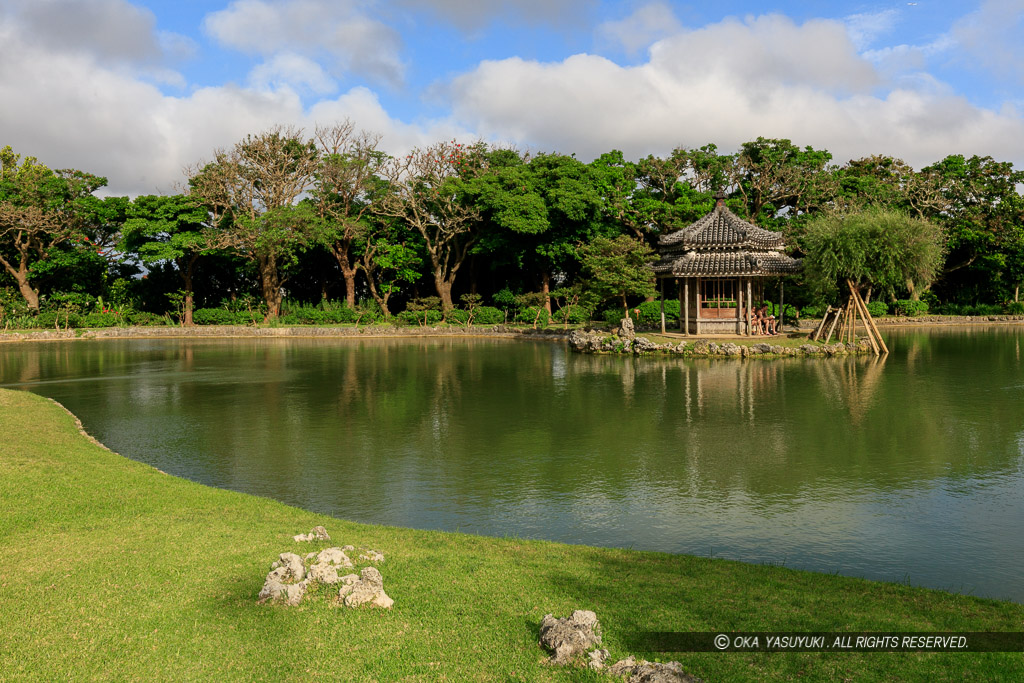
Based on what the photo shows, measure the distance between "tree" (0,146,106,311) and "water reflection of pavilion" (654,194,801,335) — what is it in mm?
39044

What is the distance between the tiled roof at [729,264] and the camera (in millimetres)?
33750

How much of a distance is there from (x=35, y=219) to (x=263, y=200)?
45.6ft

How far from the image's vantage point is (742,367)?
26.9m

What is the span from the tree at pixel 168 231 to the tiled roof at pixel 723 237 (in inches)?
1189

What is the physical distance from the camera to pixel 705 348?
100 ft

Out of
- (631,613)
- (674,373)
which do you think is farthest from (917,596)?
(674,373)

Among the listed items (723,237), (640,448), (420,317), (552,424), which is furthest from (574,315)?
(640,448)

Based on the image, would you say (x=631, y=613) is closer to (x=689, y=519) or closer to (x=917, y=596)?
(x=917, y=596)

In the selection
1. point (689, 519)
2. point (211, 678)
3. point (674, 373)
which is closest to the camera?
point (211, 678)

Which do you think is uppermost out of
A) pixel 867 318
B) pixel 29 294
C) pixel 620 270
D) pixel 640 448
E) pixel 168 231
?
pixel 168 231

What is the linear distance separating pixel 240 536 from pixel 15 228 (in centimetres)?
4855

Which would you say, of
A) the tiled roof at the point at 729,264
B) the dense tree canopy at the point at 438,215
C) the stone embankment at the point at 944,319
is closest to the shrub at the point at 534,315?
the dense tree canopy at the point at 438,215

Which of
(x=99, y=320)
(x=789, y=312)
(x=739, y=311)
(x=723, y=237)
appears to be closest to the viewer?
(x=739, y=311)

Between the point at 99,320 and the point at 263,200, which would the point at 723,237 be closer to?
the point at 263,200
